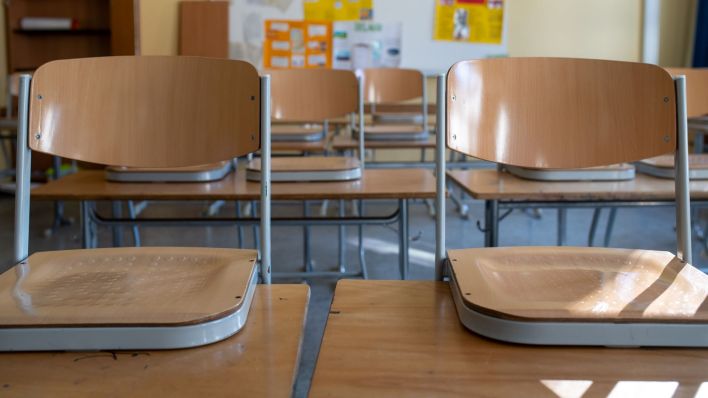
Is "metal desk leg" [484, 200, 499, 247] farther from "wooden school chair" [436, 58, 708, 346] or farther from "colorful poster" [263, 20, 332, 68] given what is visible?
"colorful poster" [263, 20, 332, 68]

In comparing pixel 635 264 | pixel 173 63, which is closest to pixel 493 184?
pixel 635 264

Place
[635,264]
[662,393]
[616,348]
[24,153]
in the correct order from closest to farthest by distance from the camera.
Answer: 1. [662,393]
2. [616,348]
3. [635,264]
4. [24,153]

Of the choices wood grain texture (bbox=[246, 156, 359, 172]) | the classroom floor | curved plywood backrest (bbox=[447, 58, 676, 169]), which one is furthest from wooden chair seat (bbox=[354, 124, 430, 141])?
curved plywood backrest (bbox=[447, 58, 676, 169])

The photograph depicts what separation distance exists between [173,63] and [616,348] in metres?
0.88

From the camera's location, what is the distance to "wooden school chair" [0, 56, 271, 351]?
0.77 meters

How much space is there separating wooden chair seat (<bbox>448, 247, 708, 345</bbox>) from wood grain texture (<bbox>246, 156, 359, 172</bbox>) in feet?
3.09

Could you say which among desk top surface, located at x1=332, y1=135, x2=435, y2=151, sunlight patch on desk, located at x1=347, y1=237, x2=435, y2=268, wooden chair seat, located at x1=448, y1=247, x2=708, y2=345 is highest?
wooden chair seat, located at x1=448, y1=247, x2=708, y2=345

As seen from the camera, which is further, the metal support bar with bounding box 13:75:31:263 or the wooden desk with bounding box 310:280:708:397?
the metal support bar with bounding box 13:75:31:263

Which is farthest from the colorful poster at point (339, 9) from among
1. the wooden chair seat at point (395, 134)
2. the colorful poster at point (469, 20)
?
the wooden chair seat at point (395, 134)

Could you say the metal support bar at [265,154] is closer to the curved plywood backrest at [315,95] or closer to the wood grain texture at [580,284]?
the wood grain texture at [580,284]

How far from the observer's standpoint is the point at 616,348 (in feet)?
2.56

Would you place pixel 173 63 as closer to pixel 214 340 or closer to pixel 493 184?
pixel 214 340

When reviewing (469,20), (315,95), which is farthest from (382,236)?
(469,20)

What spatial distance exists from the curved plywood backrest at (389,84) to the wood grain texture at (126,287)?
294 centimetres
